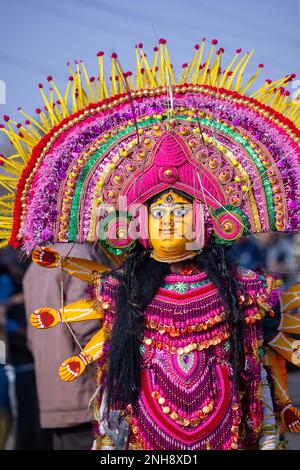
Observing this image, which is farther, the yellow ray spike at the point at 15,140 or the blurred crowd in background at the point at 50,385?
the blurred crowd in background at the point at 50,385

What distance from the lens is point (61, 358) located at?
434 cm

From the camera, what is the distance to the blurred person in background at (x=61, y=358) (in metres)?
4.37

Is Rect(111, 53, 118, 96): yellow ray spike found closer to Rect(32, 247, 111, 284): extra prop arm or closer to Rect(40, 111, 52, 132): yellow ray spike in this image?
Rect(40, 111, 52, 132): yellow ray spike

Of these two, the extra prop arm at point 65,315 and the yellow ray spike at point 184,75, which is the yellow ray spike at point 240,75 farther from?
the extra prop arm at point 65,315

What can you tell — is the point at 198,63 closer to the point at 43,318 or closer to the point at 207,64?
the point at 207,64

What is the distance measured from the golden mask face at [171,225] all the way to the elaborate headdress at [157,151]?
6 centimetres

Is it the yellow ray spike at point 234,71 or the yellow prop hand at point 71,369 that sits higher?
the yellow ray spike at point 234,71

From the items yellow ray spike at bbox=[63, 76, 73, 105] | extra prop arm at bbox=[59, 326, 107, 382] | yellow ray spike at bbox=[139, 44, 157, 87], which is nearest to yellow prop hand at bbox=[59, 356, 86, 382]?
extra prop arm at bbox=[59, 326, 107, 382]

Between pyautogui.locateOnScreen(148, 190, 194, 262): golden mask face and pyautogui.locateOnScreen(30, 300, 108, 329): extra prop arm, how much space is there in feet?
1.59

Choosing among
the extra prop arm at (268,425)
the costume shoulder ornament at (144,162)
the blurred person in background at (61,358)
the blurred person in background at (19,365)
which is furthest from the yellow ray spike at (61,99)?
the blurred person in background at (19,365)

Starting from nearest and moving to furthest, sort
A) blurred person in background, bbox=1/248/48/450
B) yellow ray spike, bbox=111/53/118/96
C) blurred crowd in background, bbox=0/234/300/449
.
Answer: yellow ray spike, bbox=111/53/118/96
blurred crowd in background, bbox=0/234/300/449
blurred person in background, bbox=1/248/48/450

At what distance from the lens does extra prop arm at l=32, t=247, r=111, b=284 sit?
11.7 ft

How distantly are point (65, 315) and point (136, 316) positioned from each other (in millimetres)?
456

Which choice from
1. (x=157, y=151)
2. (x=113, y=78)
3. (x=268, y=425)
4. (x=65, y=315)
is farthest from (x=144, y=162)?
(x=268, y=425)
